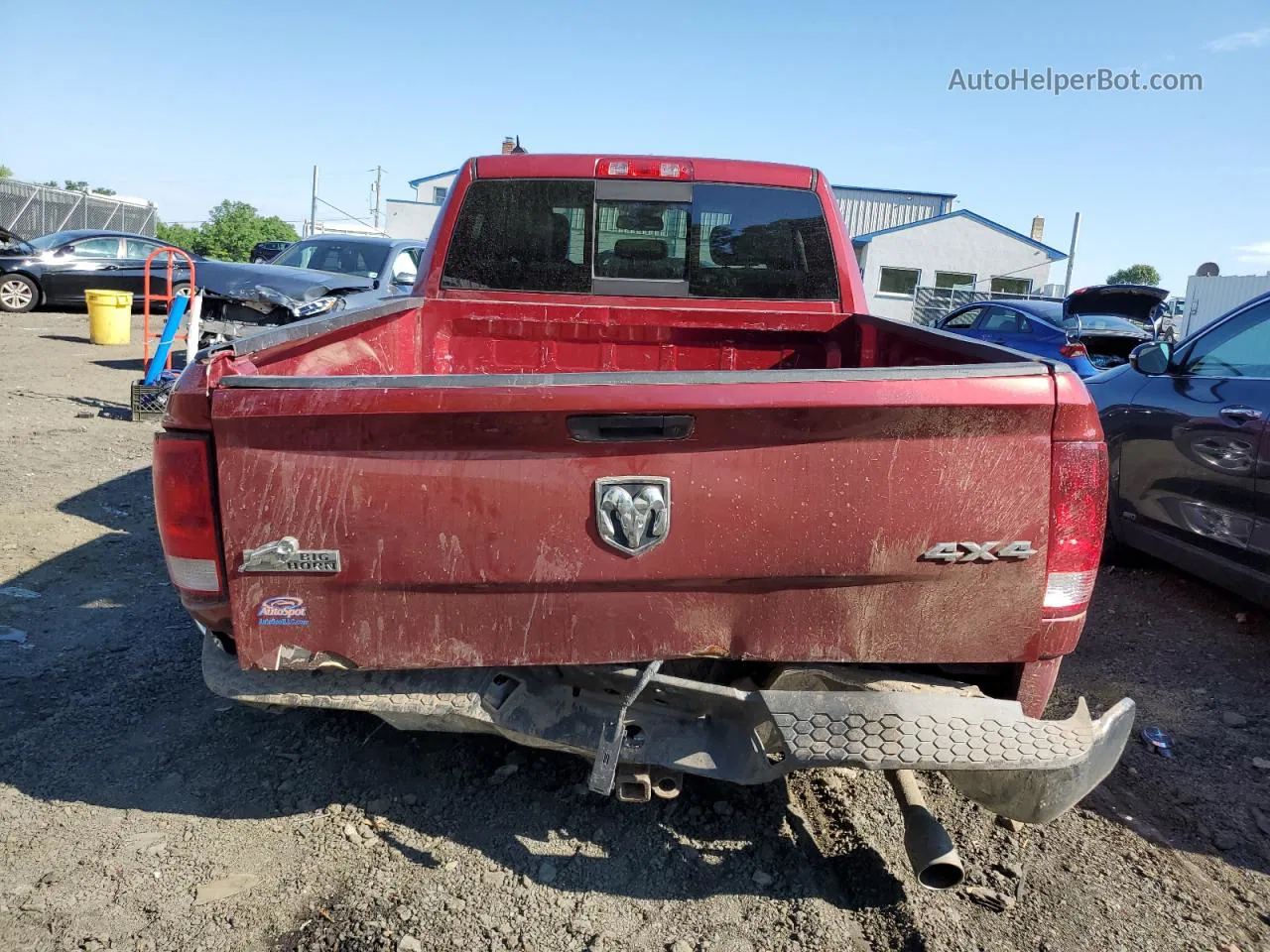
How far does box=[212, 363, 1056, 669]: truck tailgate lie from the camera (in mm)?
2230

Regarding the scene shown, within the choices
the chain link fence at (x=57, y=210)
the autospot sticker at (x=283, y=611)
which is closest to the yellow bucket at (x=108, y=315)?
the autospot sticker at (x=283, y=611)

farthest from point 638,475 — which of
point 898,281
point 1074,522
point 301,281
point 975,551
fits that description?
point 898,281

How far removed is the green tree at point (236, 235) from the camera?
38469 mm

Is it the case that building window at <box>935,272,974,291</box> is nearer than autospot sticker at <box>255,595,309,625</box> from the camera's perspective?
No

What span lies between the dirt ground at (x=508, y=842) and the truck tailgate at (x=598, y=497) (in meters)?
0.77

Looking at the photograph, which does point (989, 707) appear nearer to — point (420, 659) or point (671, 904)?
point (671, 904)

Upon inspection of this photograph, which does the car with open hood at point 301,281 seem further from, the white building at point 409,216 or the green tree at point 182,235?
the white building at point 409,216

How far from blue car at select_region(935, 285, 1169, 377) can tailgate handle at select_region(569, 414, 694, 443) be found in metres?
9.14

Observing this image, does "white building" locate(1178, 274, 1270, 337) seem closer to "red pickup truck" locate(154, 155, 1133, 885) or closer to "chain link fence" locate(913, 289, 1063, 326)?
"chain link fence" locate(913, 289, 1063, 326)

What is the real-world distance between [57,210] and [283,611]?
33617mm

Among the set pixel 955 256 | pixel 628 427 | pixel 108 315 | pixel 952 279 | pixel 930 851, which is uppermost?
pixel 955 256

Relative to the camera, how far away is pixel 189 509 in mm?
2316

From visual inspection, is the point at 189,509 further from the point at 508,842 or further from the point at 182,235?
the point at 182,235

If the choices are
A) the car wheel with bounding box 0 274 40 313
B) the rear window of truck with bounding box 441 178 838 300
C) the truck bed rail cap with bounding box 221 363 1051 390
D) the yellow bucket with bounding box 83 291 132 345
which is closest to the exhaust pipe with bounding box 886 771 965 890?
the truck bed rail cap with bounding box 221 363 1051 390
